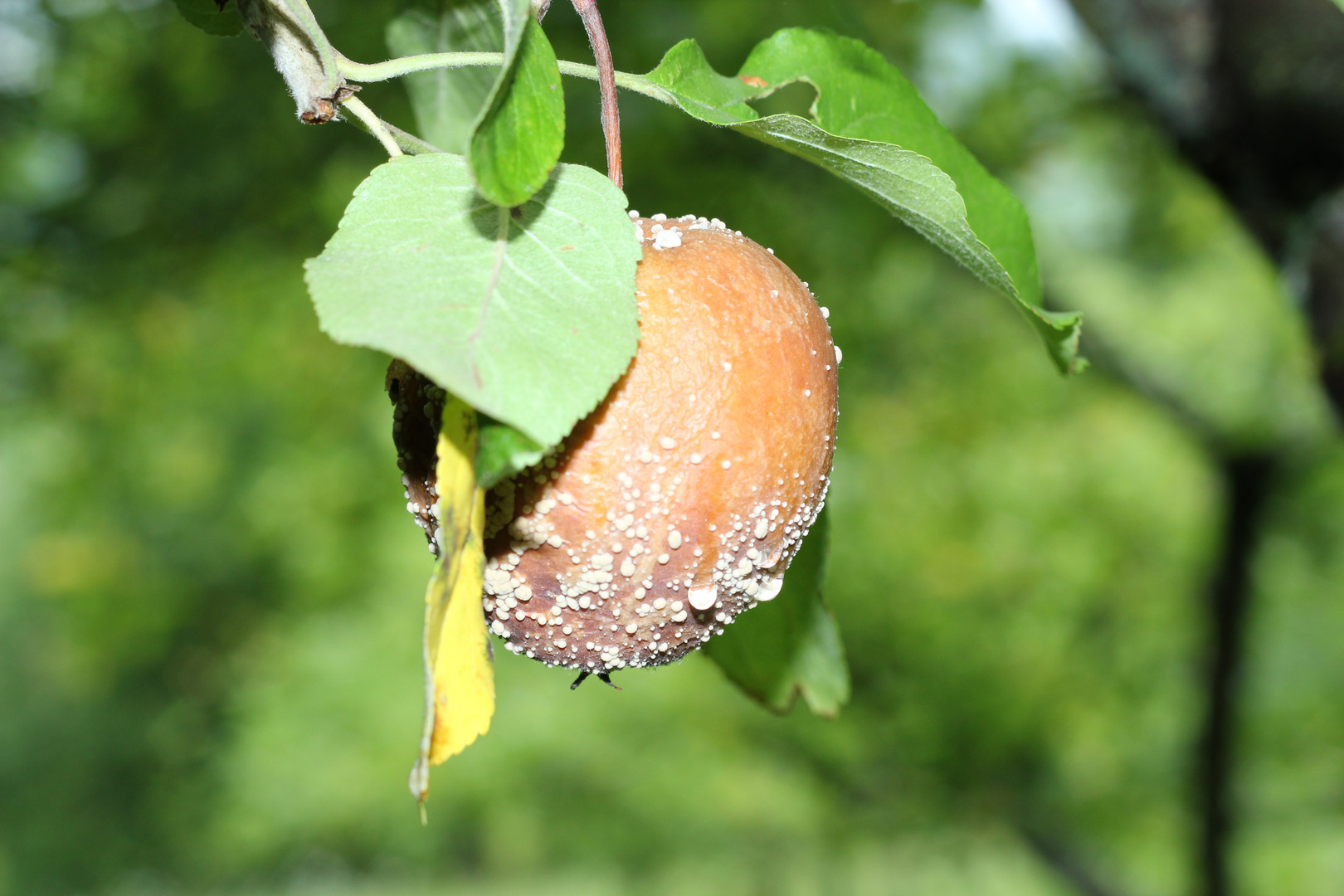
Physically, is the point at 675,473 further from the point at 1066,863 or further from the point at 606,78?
the point at 1066,863

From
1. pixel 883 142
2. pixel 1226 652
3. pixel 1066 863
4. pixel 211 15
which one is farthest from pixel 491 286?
pixel 1066 863

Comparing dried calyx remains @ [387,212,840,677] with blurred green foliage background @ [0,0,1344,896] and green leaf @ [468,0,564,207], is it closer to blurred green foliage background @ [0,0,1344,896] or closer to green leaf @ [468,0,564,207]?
green leaf @ [468,0,564,207]

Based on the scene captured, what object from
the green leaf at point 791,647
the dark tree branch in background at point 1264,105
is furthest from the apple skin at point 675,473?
the dark tree branch in background at point 1264,105

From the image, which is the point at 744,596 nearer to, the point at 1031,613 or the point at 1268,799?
the point at 1031,613

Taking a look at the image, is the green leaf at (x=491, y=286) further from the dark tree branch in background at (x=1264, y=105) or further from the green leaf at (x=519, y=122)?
the dark tree branch in background at (x=1264, y=105)

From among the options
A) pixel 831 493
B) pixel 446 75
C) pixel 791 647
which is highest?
pixel 446 75
